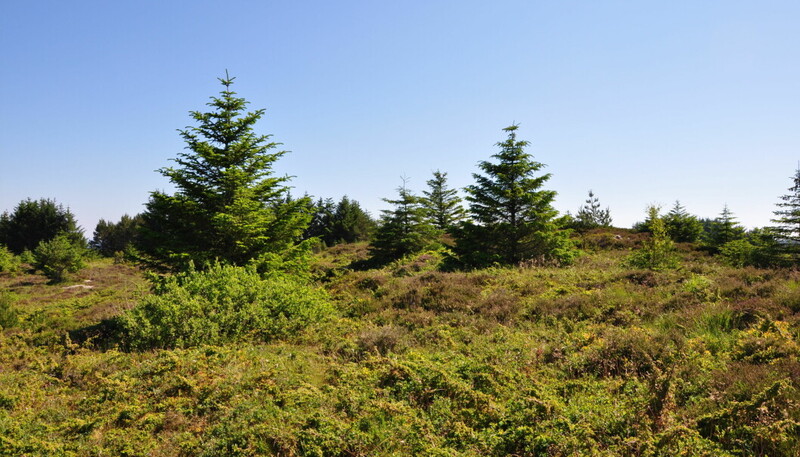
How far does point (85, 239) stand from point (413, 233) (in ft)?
144

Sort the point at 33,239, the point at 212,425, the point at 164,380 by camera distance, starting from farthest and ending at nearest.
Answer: the point at 33,239
the point at 164,380
the point at 212,425

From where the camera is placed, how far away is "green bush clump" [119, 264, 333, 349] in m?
8.43

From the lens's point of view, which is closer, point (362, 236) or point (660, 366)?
point (660, 366)

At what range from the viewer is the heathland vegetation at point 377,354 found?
14.1 feet

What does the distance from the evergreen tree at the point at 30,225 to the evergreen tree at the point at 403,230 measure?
4600cm

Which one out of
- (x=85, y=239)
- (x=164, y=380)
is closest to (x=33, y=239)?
(x=85, y=239)

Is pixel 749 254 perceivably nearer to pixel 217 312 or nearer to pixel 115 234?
pixel 217 312

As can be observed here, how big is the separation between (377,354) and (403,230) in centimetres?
1939

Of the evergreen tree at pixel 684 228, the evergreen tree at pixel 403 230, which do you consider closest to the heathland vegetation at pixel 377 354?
the evergreen tree at pixel 403 230

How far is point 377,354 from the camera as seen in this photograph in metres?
7.06

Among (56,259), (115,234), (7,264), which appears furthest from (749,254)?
(115,234)

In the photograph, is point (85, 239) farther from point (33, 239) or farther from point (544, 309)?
point (544, 309)

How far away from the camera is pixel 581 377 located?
229 inches

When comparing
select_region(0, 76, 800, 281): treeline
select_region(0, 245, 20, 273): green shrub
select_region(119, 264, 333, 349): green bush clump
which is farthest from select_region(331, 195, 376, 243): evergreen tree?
select_region(119, 264, 333, 349): green bush clump
